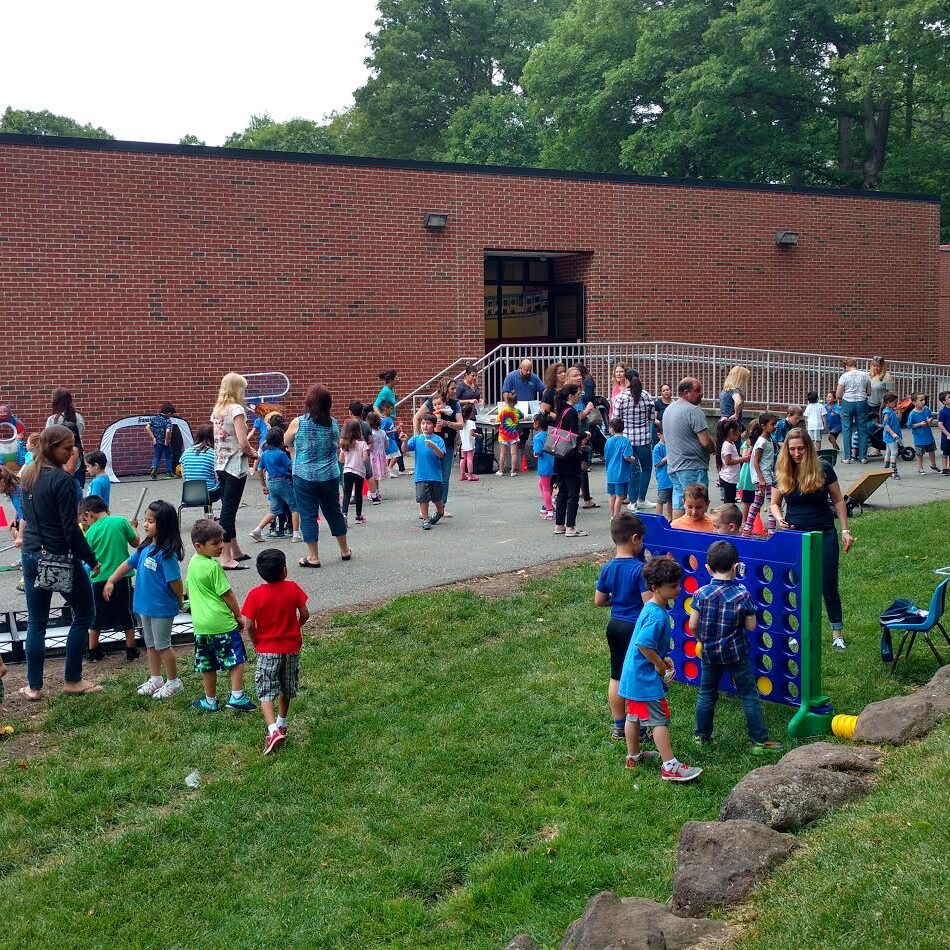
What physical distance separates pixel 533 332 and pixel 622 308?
253cm

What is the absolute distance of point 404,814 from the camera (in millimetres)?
6109

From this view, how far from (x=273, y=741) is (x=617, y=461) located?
21.5 ft

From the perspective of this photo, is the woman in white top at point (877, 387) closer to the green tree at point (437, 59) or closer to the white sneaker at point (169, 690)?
the white sneaker at point (169, 690)

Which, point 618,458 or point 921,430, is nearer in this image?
point 618,458

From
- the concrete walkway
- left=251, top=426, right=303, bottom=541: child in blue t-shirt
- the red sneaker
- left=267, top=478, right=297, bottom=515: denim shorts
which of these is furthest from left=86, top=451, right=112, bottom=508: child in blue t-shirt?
the red sneaker

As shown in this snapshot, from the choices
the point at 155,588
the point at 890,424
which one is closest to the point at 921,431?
the point at 890,424

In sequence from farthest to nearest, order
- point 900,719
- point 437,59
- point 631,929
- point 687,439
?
1. point 437,59
2. point 687,439
3. point 900,719
4. point 631,929

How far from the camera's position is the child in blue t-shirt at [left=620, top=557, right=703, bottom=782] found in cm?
621

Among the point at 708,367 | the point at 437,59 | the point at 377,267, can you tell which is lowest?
the point at 708,367

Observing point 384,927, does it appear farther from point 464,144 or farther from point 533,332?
point 464,144

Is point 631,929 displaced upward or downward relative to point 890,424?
downward

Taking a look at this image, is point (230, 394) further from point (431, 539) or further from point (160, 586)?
point (160, 586)

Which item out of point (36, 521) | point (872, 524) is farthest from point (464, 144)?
point (36, 521)

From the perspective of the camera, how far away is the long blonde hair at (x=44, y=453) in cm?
761
